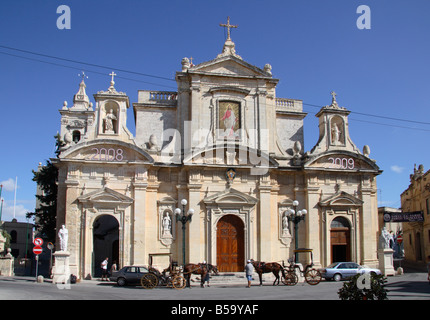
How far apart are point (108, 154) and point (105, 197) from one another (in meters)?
2.92

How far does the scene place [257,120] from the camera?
33531 millimetres

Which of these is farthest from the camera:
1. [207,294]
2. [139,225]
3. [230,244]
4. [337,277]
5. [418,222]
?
[418,222]

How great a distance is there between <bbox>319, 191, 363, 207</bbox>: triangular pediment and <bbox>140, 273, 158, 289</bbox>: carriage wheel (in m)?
14.4

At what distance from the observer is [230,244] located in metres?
31.7

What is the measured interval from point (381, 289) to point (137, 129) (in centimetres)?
2445

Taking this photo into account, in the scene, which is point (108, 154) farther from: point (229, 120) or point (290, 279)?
point (290, 279)

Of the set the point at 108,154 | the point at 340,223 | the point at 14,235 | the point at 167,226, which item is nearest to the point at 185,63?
the point at 108,154

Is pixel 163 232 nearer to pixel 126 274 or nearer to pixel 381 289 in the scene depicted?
pixel 126 274

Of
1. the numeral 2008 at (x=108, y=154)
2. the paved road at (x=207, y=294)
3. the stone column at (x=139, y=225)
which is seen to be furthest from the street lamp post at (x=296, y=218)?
the numeral 2008 at (x=108, y=154)

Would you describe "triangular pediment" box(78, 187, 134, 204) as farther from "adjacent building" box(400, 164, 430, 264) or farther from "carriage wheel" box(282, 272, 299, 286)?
"adjacent building" box(400, 164, 430, 264)

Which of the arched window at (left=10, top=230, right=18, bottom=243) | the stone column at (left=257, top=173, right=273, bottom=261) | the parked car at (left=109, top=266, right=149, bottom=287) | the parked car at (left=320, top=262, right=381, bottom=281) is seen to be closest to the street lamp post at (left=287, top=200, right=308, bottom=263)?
the parked car at (left=320, top=262, right=381, bottom=281)

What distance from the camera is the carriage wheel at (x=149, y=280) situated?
23625mm
